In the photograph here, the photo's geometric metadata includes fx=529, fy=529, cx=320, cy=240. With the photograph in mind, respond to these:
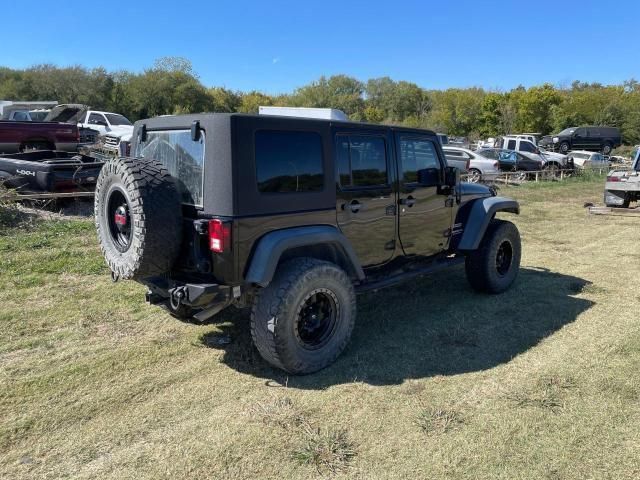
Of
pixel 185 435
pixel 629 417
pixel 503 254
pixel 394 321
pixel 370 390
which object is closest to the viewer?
pixel 185 435

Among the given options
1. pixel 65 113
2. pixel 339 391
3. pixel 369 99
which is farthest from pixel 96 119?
pixel 369 99

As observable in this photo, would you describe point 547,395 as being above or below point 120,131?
below

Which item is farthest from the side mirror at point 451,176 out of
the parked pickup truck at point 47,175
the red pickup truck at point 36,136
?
the red pickup truck at point 36,136

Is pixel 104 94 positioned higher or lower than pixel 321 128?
higher

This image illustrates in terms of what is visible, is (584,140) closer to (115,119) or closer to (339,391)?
(115,119)

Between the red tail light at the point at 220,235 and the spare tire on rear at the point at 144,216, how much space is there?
0.89ft

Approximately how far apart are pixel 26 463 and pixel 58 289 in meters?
3.15

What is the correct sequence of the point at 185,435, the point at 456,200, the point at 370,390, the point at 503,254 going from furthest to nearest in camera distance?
the point at 503,254, the point at 456,200, the point at 370,390, the point at 185,435

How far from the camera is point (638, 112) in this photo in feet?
160

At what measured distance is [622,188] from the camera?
1224 cm

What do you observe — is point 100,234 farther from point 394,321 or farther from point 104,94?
point 104,94

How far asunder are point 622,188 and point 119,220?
39.4 ft

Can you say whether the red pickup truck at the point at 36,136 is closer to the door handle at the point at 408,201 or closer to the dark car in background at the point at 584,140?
the door handle at the point at 408,201

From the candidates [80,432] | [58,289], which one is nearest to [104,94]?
[58,289]
